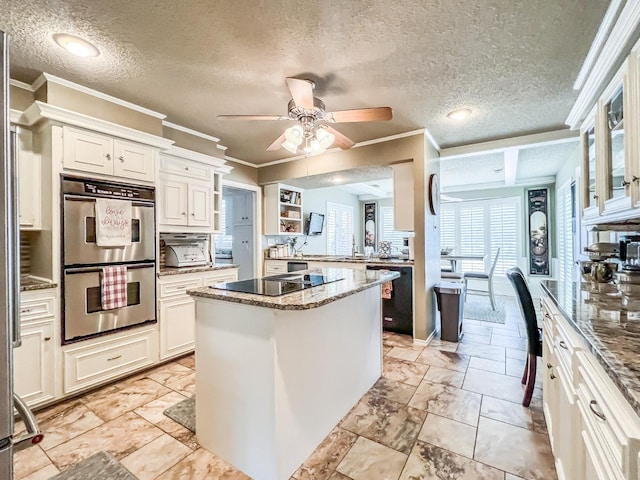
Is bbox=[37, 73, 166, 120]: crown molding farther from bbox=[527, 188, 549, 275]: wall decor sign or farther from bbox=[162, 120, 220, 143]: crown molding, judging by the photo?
bbox=[527, 188, 549, 275]: wall decor sign

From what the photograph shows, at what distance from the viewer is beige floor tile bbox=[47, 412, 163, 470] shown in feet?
5.51

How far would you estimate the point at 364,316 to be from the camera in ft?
7.52

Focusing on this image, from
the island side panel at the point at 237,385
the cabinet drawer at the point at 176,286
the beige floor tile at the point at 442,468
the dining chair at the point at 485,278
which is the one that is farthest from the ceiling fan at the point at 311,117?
the dining chair at the point at 485,278

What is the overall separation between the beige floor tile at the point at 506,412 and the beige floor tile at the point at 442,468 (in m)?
0.53

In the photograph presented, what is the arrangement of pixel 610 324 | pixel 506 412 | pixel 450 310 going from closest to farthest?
1. pixel 610 324
2. pixel 506 412
3. pixel 450 310

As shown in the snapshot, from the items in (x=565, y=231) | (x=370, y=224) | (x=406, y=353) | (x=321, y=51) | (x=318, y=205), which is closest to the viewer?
(x=321, y=51)

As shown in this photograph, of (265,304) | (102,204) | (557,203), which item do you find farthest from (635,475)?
(557,203)

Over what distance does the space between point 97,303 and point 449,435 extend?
108 inches

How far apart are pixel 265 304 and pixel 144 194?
2.02 meters

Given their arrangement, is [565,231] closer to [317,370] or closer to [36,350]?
[317,370]

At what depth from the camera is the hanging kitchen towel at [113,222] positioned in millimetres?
2385

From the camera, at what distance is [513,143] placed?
360 cm

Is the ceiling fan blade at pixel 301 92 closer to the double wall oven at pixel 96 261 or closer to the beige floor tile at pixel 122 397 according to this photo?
the double wall oven at pixel 96 261

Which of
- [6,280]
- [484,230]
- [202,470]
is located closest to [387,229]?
[484,230]
